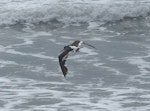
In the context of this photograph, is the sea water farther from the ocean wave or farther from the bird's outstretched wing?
the bird's outstretched wing

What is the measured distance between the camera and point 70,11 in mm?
24672

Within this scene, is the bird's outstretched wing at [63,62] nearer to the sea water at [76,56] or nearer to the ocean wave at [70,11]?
the sea water at [76,56]

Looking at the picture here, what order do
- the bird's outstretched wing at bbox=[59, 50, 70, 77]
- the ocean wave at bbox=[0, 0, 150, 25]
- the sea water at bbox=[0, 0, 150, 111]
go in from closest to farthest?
the bird's outstretched wing at bbox=[59, 50, 70, 77] → the sea water at bbox=[0, 0, 150, 111] → the ocean wave at bbox=[0, 0, 150, 25]

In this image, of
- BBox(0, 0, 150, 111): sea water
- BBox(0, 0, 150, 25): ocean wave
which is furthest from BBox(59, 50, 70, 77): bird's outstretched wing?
BBox(0, 0, 150, 25): ocean wave

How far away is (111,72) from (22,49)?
142 inches

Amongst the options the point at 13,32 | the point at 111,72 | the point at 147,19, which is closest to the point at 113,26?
the point at 147,19

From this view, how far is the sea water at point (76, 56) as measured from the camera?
50.4ft

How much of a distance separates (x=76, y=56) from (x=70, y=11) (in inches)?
218

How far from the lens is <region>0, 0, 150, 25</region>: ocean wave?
24.3m

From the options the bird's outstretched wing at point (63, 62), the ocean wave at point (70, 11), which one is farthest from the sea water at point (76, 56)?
the bird's outstretched wing at point (63, 62)

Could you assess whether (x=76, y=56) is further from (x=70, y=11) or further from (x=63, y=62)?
(x=63, y=62)

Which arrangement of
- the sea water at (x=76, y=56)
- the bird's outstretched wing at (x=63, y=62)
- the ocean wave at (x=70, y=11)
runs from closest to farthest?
the bird's outstretched wing at (x=63, y=62), the sea water at (x=76, y=56), the ocean wave at (x=70, y=11)

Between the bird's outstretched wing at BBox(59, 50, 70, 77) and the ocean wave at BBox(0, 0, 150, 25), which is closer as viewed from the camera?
the bird's outstretched wing at BBox(59, 50, 70, 77)

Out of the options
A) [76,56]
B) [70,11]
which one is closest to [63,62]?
[76,56]
